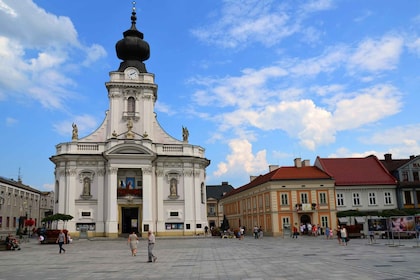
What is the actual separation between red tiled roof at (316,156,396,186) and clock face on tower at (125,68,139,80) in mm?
25955

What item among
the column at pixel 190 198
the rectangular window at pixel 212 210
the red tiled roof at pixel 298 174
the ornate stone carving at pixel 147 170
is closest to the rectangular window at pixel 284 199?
the red tiled roof at pixel 298 174

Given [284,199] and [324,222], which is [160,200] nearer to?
[284,199]

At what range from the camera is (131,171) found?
51.2 metres

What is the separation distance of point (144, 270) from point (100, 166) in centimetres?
3586

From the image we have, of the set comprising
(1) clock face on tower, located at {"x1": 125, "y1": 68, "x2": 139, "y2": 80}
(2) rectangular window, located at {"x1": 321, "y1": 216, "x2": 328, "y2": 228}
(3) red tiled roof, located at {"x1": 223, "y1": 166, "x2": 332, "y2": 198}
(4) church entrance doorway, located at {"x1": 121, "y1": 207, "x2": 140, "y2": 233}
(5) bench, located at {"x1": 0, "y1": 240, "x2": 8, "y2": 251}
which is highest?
(1) clock face on tower, located at {"x1": 125, "y1": 68, "x2": 139, "y2": 80}

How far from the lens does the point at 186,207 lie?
51.9m

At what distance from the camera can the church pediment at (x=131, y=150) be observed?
49.0 metres

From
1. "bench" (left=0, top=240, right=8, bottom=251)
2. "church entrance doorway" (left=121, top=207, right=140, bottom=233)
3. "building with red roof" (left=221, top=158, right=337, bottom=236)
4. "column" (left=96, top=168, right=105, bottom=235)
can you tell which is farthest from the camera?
"church entrance doorway" (left=121, top=207, right=140, bottom=233)

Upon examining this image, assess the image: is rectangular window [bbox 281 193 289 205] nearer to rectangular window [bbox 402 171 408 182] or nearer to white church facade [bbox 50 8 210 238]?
white church facade [bbox 50 8 210 238]

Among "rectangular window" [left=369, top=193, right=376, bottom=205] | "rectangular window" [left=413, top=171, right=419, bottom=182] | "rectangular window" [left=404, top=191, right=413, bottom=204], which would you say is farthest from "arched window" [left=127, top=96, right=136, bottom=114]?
"rectangular window" [left=413, top=171, right=419, bottom=182]

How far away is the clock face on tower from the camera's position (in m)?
54.2

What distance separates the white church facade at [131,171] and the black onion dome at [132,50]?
0.12m

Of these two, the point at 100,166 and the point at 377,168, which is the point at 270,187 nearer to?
the point at 377,168

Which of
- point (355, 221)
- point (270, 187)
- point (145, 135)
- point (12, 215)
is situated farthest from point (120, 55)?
point (355, 221)
